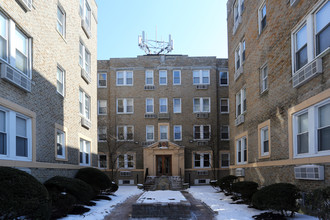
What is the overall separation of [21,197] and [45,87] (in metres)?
5.68

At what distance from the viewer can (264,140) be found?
13445 mm

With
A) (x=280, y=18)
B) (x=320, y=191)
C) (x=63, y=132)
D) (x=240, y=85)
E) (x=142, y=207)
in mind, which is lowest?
(x=142, y=207)

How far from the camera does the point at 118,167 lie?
28.1 m

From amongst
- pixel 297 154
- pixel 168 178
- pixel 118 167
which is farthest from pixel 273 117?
pixel 118 167

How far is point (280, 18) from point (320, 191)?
24.1 feet

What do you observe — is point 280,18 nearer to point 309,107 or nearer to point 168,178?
point 309,107

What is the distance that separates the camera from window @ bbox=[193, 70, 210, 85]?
95.1ft

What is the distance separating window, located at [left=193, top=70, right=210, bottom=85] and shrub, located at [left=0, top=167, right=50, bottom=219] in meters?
23.5

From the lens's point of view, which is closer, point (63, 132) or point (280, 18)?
point (280, 18)

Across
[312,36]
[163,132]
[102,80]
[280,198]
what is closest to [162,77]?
[163,132]

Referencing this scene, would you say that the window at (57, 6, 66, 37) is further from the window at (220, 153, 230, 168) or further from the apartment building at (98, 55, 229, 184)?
the window at (220, 153, 230, 168)

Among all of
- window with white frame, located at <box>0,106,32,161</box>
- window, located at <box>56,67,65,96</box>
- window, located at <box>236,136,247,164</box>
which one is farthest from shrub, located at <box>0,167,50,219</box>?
window, located at <box>236,136,247,164</box>

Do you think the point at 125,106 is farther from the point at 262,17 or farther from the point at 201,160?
the point at 262,17

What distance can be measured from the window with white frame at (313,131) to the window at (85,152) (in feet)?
35.6
